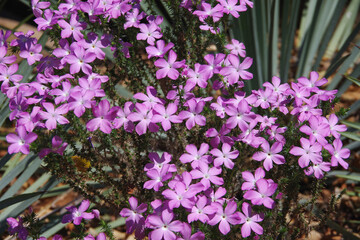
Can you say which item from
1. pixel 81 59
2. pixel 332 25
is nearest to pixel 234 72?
pixel 81 59

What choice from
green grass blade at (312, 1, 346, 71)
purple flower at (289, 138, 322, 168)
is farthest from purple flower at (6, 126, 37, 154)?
green grass blade at (312, 1, 346, 71)

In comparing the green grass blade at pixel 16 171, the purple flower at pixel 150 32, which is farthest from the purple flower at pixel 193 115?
the green grass blade at pixel 16 171

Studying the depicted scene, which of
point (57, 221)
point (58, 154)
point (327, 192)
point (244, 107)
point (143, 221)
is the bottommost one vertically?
point (327, 192)

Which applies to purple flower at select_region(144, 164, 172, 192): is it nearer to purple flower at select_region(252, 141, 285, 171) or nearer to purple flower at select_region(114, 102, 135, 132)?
purple flower at select_region(114, 102, 135, 132)

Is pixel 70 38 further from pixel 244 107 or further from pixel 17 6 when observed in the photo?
pixel 17 6

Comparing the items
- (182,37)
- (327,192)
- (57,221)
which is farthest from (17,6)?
(327,192)

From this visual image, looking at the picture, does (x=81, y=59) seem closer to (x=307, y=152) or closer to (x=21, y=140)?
(x=21, y=140)

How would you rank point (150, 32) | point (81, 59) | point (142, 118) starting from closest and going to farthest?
point (142, 118) < point (81, 59) < point (150, 32)
